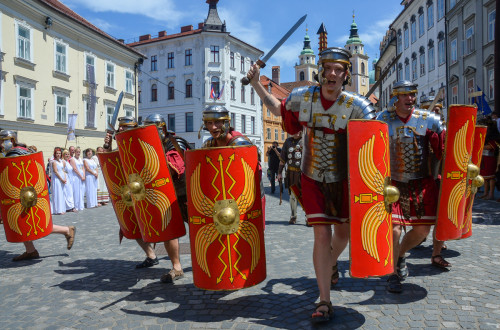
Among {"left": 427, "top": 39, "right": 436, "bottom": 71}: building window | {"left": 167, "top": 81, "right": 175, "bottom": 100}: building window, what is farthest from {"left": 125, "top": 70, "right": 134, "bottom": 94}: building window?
{"left": 427, "top": 39, "right": 436, "bottom": 71}: building window

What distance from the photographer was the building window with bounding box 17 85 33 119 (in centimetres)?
1892

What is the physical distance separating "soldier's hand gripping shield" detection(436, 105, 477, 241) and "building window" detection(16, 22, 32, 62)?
19409 mm

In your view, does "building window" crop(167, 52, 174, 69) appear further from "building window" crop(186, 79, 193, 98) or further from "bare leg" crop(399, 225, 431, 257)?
"bare leg" crop(399, 225, 431, 257)

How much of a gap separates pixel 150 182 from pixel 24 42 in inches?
730

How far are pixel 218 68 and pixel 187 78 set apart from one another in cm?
331

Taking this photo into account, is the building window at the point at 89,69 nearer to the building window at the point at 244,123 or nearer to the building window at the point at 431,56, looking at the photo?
the building window at the point at 244,123

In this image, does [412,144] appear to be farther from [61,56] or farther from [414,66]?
[414,66]

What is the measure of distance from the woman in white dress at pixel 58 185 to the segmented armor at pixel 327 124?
903 cm

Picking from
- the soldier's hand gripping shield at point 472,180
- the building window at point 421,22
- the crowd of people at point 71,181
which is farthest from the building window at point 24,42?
the building window at point 421,22

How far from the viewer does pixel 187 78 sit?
42031mm

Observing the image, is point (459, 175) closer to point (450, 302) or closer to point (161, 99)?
point (450, 302)

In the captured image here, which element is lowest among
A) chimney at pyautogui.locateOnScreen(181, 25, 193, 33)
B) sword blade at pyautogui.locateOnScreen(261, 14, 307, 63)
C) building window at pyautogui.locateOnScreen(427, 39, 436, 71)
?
sword blade at pyautogui.locateOnScreen(261, 14, 307, 63)

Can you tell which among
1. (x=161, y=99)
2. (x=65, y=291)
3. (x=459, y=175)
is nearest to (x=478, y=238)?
(x=459, y=175)

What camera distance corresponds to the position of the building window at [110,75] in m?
25.7
